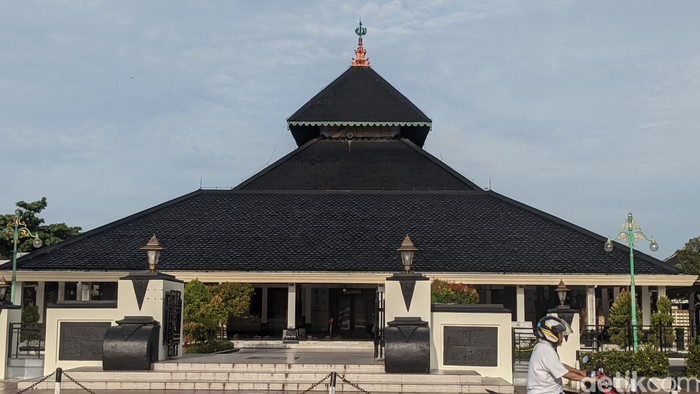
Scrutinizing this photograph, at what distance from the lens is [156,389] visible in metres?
16.5

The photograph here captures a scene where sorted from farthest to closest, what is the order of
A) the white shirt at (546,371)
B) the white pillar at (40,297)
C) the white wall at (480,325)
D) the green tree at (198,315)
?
the white pillar at (40,297) → the green tree at (198,315) → the white wall at (480,325) → the white shirt at (546,371)

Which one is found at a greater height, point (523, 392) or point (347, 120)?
point (347, 120)

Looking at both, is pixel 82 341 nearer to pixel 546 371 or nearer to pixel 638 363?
pixel 638 363

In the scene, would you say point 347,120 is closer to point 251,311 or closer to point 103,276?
point 251,311

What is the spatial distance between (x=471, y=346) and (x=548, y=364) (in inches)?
382

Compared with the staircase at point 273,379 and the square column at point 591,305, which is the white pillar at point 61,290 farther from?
the square column at point 591,305

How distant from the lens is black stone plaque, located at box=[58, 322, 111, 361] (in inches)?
738

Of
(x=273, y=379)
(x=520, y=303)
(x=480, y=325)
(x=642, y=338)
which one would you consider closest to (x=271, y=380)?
(x=273, y=379)

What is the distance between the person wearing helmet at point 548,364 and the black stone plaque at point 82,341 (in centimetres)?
1252

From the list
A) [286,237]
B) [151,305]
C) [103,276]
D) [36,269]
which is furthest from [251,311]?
[151,305]

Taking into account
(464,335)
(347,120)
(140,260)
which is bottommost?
(464,335)

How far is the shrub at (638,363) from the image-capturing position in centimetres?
1884

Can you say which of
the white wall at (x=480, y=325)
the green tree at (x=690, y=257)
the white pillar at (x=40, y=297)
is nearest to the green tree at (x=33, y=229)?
the white pillar at (x=40, y=297)

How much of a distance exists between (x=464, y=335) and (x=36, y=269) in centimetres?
2123
